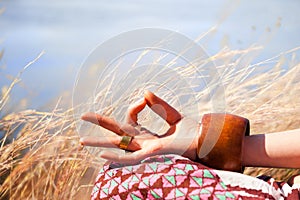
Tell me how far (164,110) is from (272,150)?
22 cm

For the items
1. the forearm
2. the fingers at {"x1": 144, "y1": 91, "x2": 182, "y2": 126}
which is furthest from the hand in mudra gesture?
the forearm

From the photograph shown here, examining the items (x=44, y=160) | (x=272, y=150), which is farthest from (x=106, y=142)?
(x=44, y=160)

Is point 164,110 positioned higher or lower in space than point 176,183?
higher

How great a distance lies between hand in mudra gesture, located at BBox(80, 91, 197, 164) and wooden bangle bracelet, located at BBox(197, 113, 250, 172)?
2cm

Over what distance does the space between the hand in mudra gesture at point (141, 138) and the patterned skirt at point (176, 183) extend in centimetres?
2

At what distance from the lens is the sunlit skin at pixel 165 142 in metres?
0.97

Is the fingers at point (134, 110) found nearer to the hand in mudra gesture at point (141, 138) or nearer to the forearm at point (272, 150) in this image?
the hand in mudra gesture at point (141, 138)

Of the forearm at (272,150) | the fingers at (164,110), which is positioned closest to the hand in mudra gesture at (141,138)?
the fingers at (164,110)

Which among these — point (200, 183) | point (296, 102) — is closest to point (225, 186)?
point (200, 183)

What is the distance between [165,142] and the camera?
990mm

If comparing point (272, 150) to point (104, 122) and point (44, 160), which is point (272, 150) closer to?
point (104, 122)

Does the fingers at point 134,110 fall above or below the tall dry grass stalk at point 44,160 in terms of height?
above

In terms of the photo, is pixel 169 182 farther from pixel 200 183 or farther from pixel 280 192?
pixel 280 192

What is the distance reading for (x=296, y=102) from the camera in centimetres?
207
